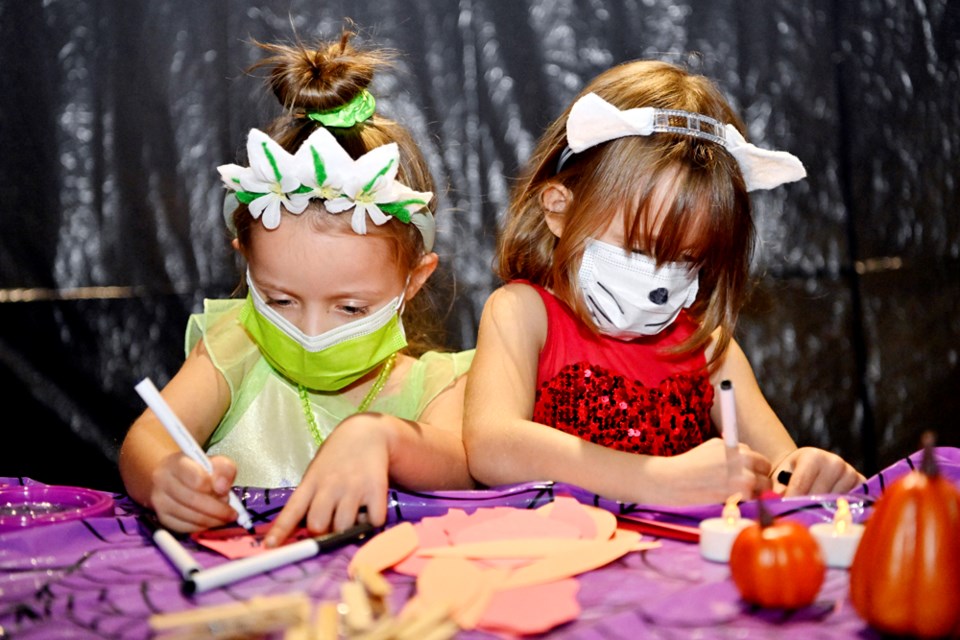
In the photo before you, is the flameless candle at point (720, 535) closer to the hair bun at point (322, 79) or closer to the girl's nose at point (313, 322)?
the girl's nose at point (313, 322)

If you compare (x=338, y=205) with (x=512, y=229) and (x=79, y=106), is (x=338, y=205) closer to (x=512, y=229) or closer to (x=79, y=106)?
(x=512, y=229)

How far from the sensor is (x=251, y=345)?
144 cm

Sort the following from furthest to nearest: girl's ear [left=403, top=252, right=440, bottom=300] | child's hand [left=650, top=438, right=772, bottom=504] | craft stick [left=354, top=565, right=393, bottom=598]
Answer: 1. girl's ear [left=403, top=252, right=440, bottom=300]
2. child's hand [left=650, top=438, right=772, bottom=504]
3. craft stick [left=354, top=565, right=393, bottom=598]

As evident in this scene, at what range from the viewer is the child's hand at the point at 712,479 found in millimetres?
1049

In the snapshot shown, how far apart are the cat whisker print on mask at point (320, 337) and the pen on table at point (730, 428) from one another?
323mm

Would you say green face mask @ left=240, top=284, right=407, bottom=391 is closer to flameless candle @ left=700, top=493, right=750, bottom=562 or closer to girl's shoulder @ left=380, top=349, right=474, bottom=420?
girl's shoulder @ left=380, top=349, right=474, bottom=420

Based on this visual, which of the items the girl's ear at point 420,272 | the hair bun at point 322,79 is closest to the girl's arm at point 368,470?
the girl's ear at point 420,272

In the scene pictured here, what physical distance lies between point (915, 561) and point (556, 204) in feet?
2.47

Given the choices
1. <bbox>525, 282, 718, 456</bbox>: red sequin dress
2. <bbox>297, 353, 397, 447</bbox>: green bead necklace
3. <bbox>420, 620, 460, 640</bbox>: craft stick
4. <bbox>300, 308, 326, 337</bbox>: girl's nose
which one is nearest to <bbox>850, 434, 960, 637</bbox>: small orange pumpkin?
<bbox>420, 620, 460, 640</bbox>: craft stick

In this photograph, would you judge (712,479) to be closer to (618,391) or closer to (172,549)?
(618,391)

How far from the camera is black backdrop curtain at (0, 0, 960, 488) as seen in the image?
1608mm

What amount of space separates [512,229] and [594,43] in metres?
0.41

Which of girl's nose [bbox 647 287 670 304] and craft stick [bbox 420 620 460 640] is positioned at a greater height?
girl's nose [bbox 647 287 670 304]

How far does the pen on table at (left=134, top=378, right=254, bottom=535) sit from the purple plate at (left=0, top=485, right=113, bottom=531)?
0.58ft
